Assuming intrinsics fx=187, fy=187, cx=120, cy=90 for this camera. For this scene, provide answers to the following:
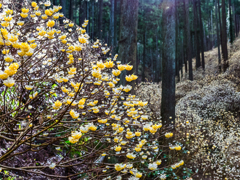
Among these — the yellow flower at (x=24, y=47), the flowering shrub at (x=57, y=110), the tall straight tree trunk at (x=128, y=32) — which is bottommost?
the flowering shrub at (x=57, y=110)

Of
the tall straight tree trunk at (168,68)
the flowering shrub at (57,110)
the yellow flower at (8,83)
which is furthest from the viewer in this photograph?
the tall straight tree trunk at (168,68)

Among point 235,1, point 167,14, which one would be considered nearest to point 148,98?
point 167,14

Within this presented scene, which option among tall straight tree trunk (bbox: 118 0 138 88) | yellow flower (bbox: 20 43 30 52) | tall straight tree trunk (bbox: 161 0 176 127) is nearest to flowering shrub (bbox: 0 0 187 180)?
yellow flower (bbox: 20 43 30 52)

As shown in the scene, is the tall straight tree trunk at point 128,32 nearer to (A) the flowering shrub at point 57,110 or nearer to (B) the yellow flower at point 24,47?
(A) the flowering shrub at point 57,110

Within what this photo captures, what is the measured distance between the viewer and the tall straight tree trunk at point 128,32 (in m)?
3.68

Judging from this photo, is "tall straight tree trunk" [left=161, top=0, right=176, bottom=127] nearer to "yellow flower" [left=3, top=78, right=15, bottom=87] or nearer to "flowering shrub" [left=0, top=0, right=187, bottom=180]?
"flowering shrub" [left=0, top=0, right=187, bottom=180]

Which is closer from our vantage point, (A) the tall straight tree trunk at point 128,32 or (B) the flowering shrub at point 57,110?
(B) the flowering shrub at point 57,110

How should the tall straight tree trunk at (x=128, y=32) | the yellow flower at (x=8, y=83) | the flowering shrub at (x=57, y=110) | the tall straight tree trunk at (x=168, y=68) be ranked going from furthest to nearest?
the tall straight tree trunk at (x=168, y=68)
the tall straight tree trunk at (x=128, y=32)
the flowering shrub at (x=57, y=110)
the yellow flower at (x=8, y=83)

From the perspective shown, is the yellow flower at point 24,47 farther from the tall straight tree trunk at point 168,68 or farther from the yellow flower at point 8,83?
the tall straight tree trunk at point 168,68

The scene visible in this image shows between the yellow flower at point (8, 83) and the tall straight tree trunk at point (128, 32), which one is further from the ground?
the tall straight tree trunk at point (128, 32)

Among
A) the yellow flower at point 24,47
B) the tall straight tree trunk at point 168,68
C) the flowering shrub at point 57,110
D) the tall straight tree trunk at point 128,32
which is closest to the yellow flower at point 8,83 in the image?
the flowering shrub at point 57,110

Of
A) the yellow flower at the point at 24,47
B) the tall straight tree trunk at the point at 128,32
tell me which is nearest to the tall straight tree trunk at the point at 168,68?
the tall straight tree trunk at the point at 128,32

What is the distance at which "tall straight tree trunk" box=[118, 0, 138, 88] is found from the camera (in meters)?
3.68

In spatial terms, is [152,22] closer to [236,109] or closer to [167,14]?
[236,109]
